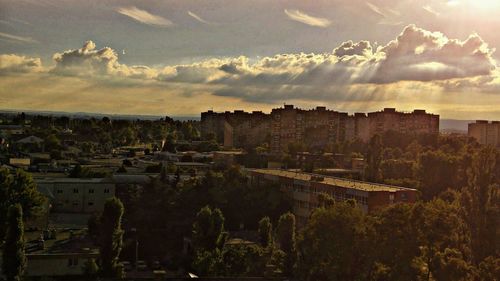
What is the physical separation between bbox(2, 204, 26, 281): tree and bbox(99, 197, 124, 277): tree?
6.23ft

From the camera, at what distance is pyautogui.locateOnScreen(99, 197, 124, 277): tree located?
16156 mm

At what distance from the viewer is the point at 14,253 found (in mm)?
14750

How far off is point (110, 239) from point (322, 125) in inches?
1708

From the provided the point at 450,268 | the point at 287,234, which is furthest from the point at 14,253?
the point at 450,268

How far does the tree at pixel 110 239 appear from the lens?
16.2 metres

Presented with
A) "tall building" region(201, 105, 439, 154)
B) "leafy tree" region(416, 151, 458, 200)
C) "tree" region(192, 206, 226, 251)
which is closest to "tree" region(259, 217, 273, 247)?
"tree" region(192, 206, 226, 251)

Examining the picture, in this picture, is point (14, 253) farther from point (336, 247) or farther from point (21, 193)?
point (21, 193)

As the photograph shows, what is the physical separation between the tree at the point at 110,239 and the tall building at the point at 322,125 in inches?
1431

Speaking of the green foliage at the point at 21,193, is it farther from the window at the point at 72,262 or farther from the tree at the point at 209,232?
the tree at the point at 209,232

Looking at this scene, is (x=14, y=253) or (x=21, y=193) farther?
(x=21, y=193)

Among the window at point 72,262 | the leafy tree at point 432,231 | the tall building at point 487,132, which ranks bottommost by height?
the window at point 72,262

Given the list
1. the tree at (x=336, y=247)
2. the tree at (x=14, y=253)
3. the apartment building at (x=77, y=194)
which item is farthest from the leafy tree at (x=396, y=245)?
the apartment building at (x=77, y=194)

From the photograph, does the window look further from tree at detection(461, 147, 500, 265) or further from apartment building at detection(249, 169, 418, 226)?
apartment building at detection(249, 169, 418, 226)

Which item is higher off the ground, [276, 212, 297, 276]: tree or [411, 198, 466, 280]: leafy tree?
[411, 198, 466, 280]: leafy tree
